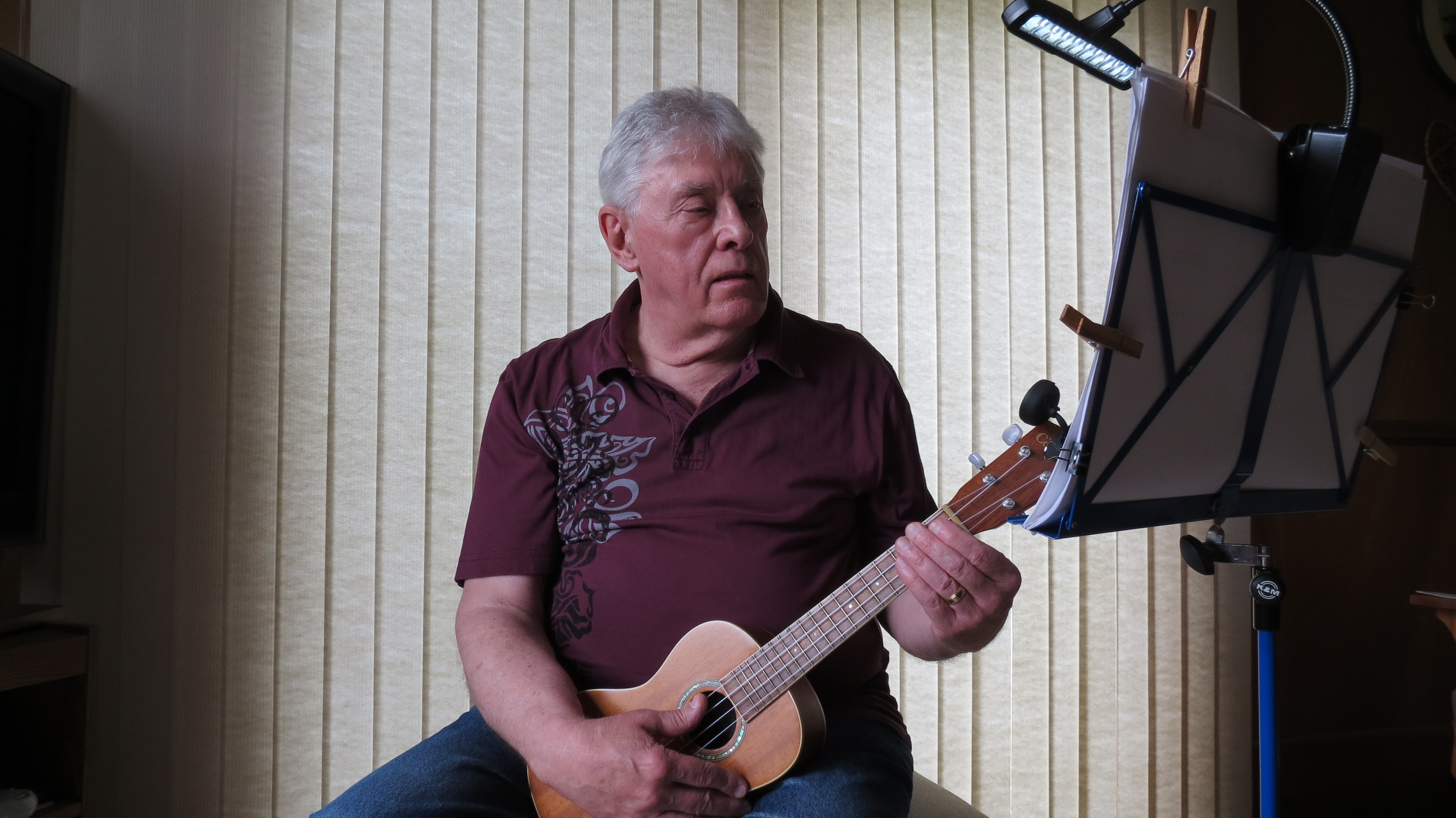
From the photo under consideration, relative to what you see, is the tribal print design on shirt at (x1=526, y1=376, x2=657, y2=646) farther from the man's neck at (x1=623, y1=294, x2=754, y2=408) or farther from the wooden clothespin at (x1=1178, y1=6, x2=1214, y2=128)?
the wooden clothespin at (x1=1178, y1=6, x2=1214, y2=128)

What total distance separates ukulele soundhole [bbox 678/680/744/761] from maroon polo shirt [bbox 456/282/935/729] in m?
0.11

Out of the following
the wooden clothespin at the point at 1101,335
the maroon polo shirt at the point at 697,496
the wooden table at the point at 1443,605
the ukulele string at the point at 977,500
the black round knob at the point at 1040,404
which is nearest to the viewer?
the wooden clothespin at the point at 1101,335

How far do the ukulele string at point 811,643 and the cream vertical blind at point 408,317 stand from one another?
967mm

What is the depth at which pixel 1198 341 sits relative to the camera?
100 cm

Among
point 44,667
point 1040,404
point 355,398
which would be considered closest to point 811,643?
point 1040,404

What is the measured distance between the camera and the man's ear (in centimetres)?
134

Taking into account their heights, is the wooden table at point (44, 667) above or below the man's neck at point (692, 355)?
below

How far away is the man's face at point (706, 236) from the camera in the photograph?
4.05 ft

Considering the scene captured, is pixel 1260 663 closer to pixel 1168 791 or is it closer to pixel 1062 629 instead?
pixel 1062 629

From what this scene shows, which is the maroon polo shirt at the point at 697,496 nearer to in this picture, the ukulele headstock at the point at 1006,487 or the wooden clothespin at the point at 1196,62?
the ukulele headstock at the point at 1006,487

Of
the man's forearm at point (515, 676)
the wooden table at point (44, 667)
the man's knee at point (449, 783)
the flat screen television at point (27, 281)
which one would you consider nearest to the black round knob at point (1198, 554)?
the man's forearm at point (515, 676)

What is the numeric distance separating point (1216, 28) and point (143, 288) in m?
2.64

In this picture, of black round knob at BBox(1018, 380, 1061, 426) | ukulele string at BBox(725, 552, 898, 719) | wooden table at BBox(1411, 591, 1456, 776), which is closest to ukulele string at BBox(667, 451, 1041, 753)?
ukulele string at BBox(725, 552, 898, 719)

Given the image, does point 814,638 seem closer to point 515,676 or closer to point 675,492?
point 675,492
